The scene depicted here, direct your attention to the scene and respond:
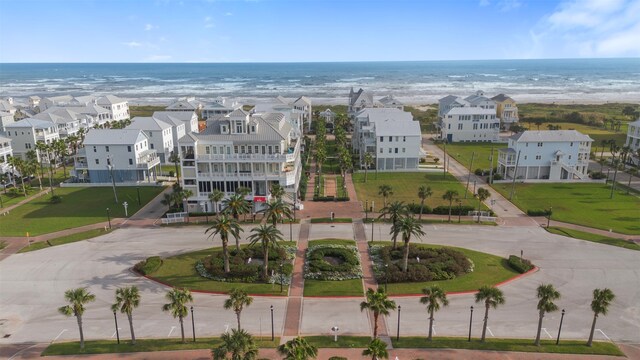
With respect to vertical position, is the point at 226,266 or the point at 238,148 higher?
the point at 238,148

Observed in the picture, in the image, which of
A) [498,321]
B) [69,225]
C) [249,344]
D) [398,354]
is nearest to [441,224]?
[498,321]

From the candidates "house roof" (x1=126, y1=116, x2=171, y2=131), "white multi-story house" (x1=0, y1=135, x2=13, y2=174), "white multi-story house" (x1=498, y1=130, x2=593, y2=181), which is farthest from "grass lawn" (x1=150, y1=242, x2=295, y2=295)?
"white multi-story house" (x1=498, y1=130, x2=593, y2=181)

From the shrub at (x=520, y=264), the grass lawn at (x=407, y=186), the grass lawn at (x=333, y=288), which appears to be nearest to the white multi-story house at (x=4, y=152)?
the grass lawn at (x=407, y=186)

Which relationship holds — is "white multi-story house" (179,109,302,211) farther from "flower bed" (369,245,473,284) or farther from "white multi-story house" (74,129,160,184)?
"flower bed" (369,245,473,284)

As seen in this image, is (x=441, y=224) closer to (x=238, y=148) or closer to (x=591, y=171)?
(x=238, y=148)

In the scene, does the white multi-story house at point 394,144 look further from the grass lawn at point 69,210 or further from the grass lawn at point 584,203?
the grass lawn at point 69,210

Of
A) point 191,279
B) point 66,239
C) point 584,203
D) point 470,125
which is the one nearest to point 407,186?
point 584,203

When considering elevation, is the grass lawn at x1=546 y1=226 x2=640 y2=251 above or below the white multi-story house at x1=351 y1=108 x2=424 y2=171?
below
